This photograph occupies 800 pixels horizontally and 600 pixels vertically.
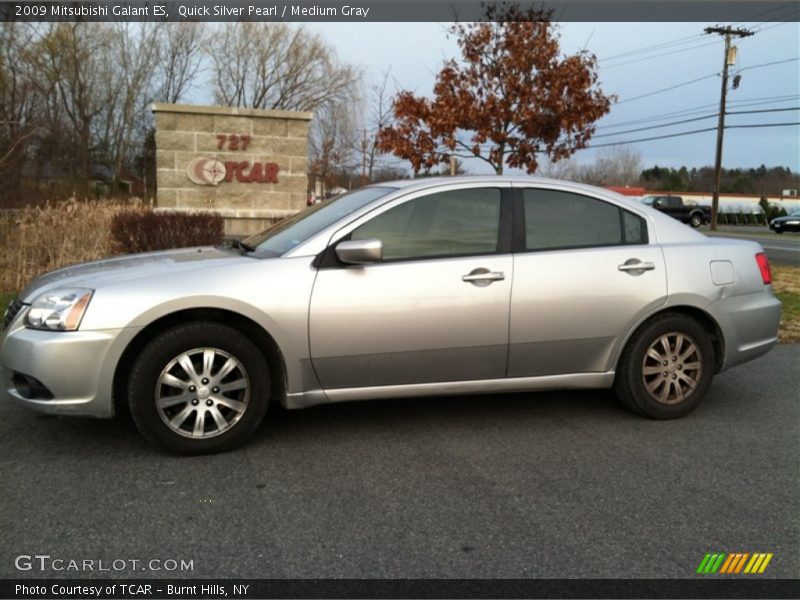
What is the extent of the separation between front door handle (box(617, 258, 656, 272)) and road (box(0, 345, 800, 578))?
103cm

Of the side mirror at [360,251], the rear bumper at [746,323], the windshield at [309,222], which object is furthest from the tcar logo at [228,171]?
the rear bumper at [746,323]

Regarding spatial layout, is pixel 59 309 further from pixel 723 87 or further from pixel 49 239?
pixel 723 87

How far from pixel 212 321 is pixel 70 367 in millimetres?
762

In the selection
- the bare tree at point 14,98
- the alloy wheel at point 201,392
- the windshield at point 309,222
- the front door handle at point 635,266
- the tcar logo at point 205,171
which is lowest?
the alloy wheel at point 201,392

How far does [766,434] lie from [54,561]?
4.14 meters

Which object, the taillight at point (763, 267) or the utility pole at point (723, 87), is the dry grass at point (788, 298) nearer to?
the taillight at point (763, 267)

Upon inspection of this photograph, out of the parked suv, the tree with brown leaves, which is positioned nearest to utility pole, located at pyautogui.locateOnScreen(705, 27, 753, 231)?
the parked suv

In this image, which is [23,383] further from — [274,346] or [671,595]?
[671,595]

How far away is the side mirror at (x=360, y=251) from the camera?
395cm

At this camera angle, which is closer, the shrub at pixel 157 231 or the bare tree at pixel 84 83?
the shrub at pixel 157 231

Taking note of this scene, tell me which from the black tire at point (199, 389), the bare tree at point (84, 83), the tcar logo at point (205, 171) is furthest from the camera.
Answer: the bare tree at point (84, 83)

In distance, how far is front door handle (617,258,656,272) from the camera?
178 inches

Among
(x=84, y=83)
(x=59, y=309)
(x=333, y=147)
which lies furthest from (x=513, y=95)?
(x=84, y=83)

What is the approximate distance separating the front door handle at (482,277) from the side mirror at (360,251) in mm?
584
